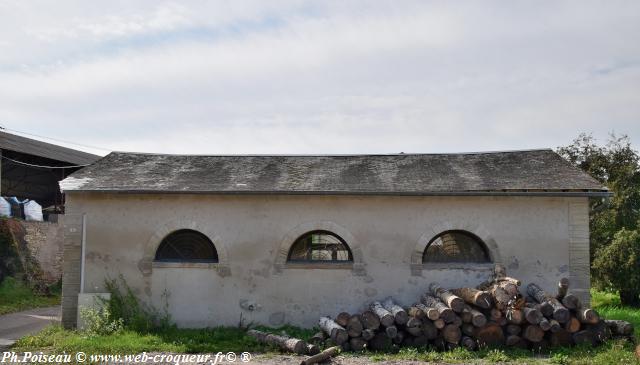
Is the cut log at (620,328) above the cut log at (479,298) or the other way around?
the other way around

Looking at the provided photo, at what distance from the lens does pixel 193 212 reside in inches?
501

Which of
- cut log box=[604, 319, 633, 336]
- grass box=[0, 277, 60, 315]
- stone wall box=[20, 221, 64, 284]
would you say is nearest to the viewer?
cut log box=[604, 319, 633, 336]

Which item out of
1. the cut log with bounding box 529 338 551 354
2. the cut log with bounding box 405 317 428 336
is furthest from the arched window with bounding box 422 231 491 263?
the cut log with bounding box 529 338 551 354

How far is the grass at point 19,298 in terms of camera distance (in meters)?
17.2

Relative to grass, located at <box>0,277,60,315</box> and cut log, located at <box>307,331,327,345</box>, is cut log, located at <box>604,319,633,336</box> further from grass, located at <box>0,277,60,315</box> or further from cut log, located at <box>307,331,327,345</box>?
grass, located at <box>0,277,60,315</box>

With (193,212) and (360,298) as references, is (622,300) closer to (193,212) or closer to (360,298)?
(360,298)

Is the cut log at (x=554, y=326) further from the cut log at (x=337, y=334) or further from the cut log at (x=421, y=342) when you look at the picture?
the cut log at (x=337, y=334)

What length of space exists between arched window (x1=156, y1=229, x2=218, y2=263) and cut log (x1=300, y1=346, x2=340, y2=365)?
155 inches

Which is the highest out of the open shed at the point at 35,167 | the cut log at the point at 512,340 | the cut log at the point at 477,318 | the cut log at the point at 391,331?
the open shed at the point at 35,167

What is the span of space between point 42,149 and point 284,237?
19.4m

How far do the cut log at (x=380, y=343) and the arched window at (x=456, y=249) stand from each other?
250cm

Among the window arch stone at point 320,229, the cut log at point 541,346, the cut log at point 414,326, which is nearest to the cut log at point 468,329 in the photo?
the cut log at point 414,326

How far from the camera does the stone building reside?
1223 centimetres

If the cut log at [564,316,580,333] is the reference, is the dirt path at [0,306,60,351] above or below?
below
